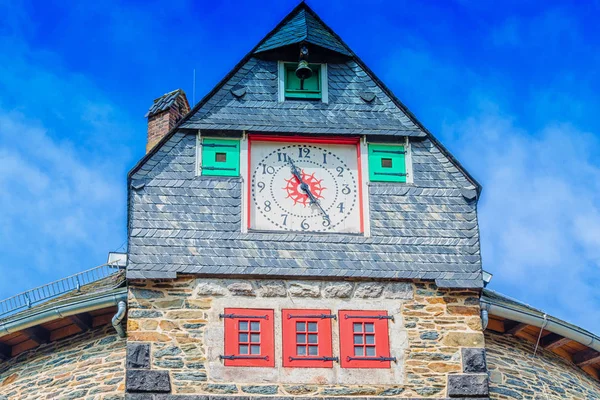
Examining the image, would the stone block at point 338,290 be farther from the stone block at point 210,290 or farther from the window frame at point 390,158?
the window frame at point 390,158

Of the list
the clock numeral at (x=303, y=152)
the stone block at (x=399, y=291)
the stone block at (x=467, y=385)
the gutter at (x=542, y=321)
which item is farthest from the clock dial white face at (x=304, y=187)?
the stone block at (x=467, y=385)

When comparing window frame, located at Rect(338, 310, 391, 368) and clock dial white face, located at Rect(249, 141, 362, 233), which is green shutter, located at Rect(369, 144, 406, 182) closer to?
clock dial white face, located at Rect(249, 141, 362, 233)

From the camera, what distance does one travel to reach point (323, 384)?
19438 millimetres

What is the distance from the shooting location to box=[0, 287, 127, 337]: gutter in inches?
801

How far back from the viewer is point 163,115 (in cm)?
2639

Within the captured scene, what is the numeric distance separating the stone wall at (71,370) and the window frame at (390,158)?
4.62 metres

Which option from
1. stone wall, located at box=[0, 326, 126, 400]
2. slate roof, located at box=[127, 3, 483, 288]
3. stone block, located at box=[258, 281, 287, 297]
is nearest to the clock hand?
slate roof, located at box=[127, 3, 483, 288]

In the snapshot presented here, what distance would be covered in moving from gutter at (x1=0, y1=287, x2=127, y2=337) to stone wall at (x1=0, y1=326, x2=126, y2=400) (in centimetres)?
59

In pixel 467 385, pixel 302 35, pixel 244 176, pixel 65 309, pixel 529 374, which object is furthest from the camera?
pixel 302 35

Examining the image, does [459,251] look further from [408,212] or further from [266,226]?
[266,226]

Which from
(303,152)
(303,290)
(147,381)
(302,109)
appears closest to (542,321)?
(303,290)

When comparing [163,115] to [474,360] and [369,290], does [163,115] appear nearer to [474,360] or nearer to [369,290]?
[369,290]

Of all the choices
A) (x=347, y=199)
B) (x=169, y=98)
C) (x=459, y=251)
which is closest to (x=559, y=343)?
(x=459, y=251)

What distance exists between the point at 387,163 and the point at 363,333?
294 centimetres
